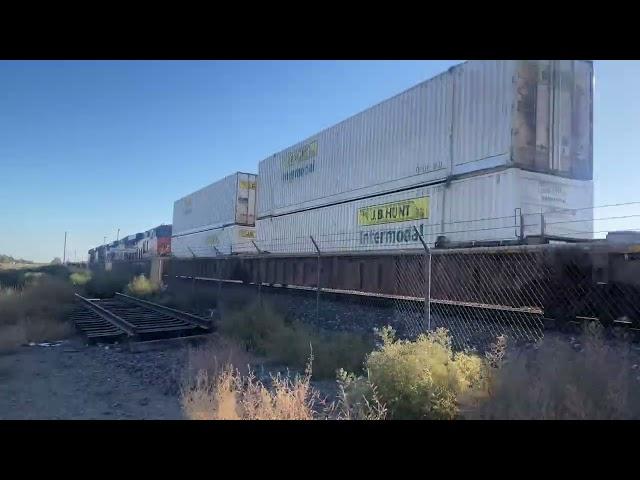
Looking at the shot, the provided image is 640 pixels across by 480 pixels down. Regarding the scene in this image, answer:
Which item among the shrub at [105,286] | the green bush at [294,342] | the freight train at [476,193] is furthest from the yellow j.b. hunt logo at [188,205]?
the green bush at [294,342]

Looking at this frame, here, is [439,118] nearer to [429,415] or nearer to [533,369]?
[533,369]

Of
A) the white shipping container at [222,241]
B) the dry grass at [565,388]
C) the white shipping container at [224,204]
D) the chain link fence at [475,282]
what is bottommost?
the dry grass at [565,388]

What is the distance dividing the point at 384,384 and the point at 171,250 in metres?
36.7

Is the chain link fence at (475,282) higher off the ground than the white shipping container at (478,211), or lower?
lower

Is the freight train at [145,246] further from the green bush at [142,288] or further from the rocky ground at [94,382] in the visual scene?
the rocky ground at [94,382]

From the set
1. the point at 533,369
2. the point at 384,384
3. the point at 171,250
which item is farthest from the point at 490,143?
the point at 171,250

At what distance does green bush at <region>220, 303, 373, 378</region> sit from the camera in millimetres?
7648

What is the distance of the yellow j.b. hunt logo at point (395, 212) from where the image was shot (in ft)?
39.0

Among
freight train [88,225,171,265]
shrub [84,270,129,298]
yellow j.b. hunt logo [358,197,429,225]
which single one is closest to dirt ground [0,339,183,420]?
yellow j.b. hunt logo [358,197,429,225]

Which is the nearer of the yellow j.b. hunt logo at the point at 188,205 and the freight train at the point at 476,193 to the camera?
the freight train at the point at 476,193

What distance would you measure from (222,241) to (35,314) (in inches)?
493

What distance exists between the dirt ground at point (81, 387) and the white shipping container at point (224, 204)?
15.3 metres

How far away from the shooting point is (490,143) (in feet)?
33.9

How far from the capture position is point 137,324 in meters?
12.9
